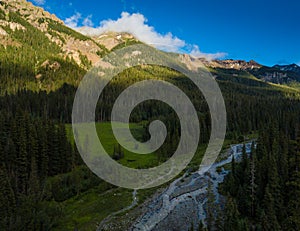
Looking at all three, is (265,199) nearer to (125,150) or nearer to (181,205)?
(181,205)

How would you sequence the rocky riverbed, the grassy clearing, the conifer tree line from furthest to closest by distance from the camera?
the grassy clearing, the rocky riverbed, the conifer tree line

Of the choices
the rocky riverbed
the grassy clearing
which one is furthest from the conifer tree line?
the grassy clearing

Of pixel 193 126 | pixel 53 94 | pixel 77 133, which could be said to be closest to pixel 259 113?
pixel 193 126

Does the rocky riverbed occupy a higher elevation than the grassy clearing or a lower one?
lower

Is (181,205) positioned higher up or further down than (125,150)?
further down

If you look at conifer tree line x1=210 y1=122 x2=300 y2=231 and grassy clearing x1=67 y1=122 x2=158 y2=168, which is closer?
conifer tree line x1=210 y1=122 x2=300 y2=231

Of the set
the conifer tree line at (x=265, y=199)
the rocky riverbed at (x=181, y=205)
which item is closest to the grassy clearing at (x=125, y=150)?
the rocky riverbed at (x=181, y=205)

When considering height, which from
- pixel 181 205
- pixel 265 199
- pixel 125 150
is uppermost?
pixel 265 199

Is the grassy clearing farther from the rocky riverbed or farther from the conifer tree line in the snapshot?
the conifer tree line

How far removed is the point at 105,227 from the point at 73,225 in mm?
5553

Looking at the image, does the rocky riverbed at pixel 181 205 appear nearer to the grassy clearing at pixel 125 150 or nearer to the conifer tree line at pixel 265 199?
the conifer tree line at pixel 265 199

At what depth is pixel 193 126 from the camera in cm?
11694

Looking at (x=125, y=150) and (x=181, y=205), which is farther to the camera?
(x=125, y=150)

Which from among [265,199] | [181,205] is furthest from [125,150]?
[265,199]
